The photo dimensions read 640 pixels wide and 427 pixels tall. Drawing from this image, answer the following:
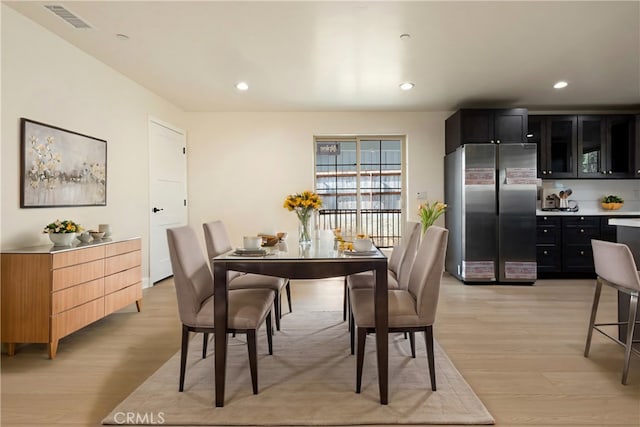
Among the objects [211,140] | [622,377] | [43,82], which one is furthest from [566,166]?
[43,82]

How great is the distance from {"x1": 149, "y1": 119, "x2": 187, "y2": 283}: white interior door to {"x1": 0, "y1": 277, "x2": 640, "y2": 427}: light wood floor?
1137 millimetres

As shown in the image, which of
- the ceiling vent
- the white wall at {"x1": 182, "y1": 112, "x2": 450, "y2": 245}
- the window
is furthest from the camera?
the window

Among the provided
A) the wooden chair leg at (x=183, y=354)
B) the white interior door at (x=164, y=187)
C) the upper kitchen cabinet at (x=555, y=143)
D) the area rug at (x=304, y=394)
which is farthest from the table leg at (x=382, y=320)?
the upper kitchen cabinet at (x=555, y=143)

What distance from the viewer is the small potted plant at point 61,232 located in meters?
2.73

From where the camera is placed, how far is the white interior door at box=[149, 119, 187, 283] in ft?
15.3

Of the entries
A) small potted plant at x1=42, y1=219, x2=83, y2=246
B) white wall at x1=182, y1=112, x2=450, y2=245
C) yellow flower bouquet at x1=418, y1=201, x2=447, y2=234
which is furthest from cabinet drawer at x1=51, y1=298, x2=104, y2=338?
yellow flower bouquet at x1=418, y1=201, x2=447, y2=234

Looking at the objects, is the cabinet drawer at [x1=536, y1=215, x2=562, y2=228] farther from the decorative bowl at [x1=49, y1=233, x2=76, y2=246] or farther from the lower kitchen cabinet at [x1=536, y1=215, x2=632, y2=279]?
the decorative bowl at [x1=49, y1=233, x2=76, y2=246]

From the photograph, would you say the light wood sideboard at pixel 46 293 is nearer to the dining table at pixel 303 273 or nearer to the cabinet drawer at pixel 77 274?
the cabinet drawer at pixel 77 274

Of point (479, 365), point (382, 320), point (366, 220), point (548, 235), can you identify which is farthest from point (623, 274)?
point (366, 220)

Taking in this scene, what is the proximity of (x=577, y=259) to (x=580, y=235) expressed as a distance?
0.35 meters

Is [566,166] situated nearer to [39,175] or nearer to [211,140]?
[211,140]

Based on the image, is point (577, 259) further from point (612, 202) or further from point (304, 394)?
point (304, 394)

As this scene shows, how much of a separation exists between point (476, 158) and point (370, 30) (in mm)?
2566

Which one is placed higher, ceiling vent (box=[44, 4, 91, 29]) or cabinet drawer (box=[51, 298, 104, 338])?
ceiling vent (box=[44, 4, 91, 29])
